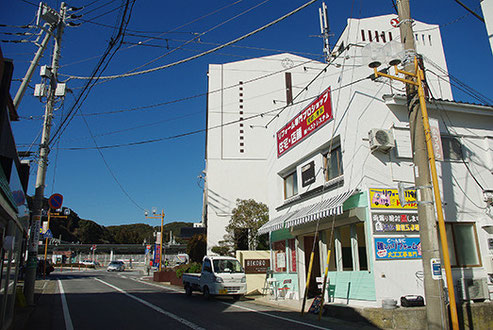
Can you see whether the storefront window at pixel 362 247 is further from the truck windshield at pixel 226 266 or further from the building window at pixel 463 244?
the truck windshield at pixel 226 266

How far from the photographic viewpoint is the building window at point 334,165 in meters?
13.0

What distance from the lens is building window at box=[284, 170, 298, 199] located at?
669 inches

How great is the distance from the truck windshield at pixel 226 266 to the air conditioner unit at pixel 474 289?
9.56 metres

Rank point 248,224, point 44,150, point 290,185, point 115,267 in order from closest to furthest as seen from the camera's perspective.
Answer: point 44,150, point 290,185, point 248,224, point 115,267

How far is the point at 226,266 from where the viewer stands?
17.0 m

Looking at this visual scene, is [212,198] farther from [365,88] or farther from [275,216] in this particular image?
[365,88]

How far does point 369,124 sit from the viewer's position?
11.7m

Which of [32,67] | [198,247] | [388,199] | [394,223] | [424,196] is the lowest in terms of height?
[198,247]

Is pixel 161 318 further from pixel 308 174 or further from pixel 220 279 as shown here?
pixel 308 174

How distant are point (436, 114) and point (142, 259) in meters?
71.4

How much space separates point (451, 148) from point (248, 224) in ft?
56.1

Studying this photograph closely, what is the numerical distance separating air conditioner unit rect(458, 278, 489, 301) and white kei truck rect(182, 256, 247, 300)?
9.00m

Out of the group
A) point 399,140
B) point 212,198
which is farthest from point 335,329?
point 212,198

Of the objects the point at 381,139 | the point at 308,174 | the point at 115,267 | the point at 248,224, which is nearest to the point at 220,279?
the point at 308,174
